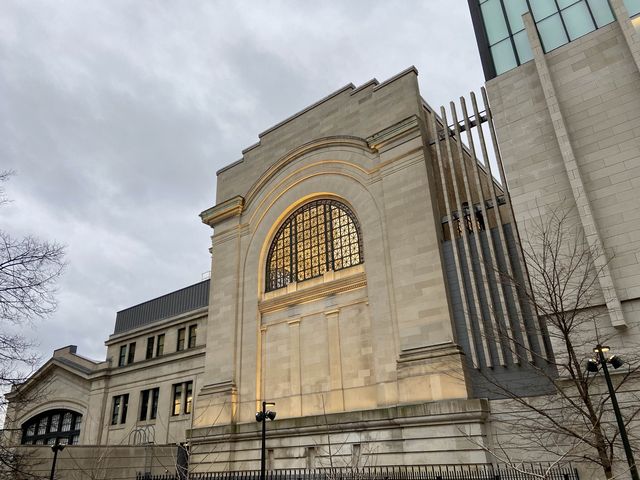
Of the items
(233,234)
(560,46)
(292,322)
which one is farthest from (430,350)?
(233,234)

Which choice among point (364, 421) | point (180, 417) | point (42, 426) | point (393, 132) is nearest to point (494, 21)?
point (393, 132)

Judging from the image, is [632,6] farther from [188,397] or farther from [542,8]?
[188,397]

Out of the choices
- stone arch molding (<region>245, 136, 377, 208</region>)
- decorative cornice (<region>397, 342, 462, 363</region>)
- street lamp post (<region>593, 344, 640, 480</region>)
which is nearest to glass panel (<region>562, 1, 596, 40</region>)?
stone arch molding (<region>245, 136, 377, 208</region>)

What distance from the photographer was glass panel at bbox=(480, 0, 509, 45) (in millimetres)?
24341

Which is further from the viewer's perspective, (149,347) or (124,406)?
(149,347)

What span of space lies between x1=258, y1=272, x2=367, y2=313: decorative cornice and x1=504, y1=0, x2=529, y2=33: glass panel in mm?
13871

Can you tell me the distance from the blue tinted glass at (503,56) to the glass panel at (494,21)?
0.42 meters

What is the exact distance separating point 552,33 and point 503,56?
7.28ft

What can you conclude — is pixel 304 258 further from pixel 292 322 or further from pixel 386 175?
pixel 386 175

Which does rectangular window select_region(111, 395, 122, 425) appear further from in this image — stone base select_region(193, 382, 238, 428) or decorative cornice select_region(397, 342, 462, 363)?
decorative cornice select_region(397, 342, 462, 363)

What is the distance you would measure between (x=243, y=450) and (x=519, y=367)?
49.2ft

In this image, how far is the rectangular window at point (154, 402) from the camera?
3913cm

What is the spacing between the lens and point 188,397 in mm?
37438

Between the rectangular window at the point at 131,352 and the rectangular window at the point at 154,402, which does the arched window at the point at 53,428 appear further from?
the rectangular window at the point at 154,402
